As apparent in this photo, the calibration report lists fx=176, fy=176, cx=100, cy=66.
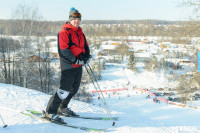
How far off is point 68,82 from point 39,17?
14095 mm

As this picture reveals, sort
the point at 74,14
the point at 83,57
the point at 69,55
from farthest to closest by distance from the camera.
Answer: the point at 83,57 → the point at 74,14 → the point at 69,55

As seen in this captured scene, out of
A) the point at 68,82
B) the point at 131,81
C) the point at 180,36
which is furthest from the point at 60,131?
the point at 131,81

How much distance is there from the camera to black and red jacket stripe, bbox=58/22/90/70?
2.87m

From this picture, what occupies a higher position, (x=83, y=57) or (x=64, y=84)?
(x=83, y=57)

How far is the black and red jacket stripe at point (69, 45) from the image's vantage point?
9.41 feet

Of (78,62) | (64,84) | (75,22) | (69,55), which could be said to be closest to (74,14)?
(75,22)

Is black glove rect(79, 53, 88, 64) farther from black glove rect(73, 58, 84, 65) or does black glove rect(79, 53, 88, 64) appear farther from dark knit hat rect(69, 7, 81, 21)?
dark knit hat rect(69, 7, 81, 21)

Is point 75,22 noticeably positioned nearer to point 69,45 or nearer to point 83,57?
point 69,45

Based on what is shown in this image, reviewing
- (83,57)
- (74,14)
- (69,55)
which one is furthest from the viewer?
(83,57)

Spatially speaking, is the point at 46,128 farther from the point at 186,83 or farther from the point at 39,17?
the point at 39,17

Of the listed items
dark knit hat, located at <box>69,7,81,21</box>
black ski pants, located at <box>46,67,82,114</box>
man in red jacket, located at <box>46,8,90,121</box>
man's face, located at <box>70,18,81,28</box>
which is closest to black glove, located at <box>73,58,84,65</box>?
man in red jacket, located at <box>46,8,90,121</box>

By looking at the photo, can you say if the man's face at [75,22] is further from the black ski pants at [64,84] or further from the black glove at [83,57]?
the black ski pants at [64,84]

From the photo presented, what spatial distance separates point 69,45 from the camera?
297 centimetres

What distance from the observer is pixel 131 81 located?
4009cm
